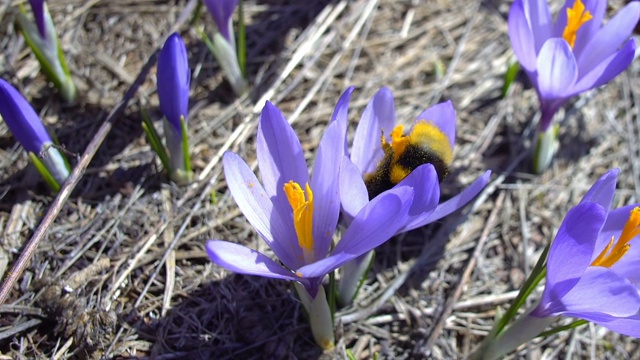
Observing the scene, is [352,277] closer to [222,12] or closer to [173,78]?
[173,78]

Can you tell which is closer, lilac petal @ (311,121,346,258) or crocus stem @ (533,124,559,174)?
lilac petal @ (311,121,346,258)

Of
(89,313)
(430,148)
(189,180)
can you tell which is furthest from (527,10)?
(89,313)

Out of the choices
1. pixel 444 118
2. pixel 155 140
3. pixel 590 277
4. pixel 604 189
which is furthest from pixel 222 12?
pixel 590 277

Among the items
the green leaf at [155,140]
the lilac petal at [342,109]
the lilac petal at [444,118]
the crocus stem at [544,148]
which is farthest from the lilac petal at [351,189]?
the crocus stem at [544,148]

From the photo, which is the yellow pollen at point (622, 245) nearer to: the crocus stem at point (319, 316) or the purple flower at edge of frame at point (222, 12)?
the crocus stem at point (319, 316)

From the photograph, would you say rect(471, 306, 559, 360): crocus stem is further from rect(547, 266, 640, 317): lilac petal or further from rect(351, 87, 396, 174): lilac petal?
rect(351, 87, 396, 174): lilac petal

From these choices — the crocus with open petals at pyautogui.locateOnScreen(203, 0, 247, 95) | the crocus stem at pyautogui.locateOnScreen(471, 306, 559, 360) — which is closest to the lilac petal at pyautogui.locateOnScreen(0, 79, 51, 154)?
the crocus with open petals at pyautogui.locateOnScreen(203, 0, 247, 95)
